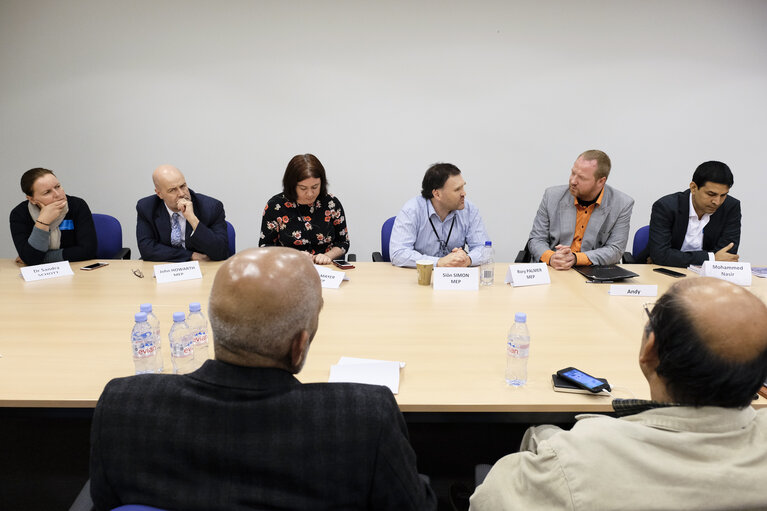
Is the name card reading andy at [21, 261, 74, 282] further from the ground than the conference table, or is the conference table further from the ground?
the name card reading andy at [21, 261, 74, 282]

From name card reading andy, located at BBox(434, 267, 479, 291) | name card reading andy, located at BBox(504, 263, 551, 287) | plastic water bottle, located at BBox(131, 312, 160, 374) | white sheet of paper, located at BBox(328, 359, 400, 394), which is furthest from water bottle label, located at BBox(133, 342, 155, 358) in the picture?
name card reading andy, located at BBox(504, 263, 551, 287)

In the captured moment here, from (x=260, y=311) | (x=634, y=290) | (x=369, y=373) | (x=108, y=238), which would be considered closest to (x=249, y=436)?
(x=260, y=311)

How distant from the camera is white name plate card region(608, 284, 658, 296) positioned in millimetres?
2492

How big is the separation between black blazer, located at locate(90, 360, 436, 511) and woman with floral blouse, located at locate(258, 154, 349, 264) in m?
2.36

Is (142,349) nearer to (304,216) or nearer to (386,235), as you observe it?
(304,216)

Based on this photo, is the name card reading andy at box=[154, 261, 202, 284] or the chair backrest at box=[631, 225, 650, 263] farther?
the chair backrest at box=[631, 225, 650, 263]

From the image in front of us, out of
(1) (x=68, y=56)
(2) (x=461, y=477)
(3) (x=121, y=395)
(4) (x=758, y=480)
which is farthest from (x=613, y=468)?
(1) (x=68, y=56)

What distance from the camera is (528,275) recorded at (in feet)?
8.91

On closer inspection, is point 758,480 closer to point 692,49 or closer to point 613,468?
point 613,468

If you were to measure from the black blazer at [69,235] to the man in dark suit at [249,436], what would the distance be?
8.61 feet

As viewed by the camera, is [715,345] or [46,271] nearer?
[715,345]

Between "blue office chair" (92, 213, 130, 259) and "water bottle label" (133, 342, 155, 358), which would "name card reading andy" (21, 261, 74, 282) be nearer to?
"blue office chair" (92, 213, 130, 259)

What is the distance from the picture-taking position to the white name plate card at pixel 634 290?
249 cm

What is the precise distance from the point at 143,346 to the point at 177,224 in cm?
186
